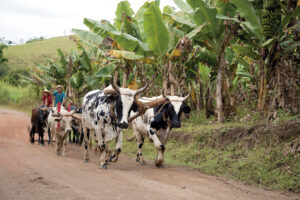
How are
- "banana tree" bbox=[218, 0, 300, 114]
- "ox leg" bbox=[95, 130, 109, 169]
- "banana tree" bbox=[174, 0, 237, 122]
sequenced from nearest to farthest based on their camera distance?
1. "ox leg" bbox=[95, 130, 109, 169]
2. "banana tree" bbox=[218, 0, 300, 114]
3. "banana tree" bbox=[174, 0, 237, 122]

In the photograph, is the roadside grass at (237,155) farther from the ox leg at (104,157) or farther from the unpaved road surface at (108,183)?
the ox leg at (104,157)

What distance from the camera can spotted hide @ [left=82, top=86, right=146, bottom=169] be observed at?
290 inches

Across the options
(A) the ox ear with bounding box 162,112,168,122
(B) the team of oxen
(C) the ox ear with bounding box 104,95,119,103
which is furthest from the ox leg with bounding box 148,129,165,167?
(C) the ox ear with bounding box 104,95,119,103

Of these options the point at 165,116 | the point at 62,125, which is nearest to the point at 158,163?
the point at 165,116

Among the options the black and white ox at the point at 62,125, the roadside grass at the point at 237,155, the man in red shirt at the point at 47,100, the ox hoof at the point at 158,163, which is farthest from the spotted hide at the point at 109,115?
the man in red shirt at the point at 47,100

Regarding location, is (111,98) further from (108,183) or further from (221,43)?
(221,43)

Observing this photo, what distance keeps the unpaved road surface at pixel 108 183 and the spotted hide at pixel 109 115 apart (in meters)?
0.50

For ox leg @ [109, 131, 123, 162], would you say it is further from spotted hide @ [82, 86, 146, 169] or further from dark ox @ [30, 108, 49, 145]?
dark ox @ [30, 108, 49, 145]

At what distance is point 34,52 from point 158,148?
64453 millimetres

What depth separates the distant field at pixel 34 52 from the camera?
202 feet

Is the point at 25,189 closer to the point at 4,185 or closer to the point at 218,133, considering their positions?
the point at 4,185

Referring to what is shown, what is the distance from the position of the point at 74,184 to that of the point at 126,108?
6.87 ft

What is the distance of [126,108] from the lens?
7.33 m

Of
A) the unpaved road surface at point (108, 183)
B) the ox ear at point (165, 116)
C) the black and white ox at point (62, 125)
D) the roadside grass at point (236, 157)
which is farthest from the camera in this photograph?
the black and white ox at point (62, 125)
